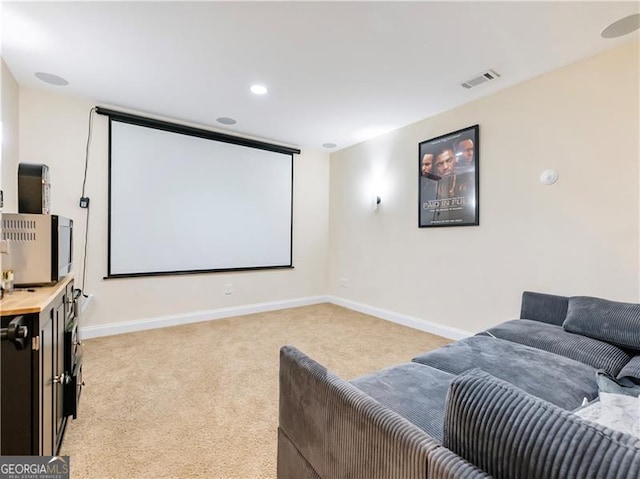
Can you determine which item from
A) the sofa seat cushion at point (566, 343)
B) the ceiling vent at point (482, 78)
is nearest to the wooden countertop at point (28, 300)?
the sofa seat cushion at point (566, 343)

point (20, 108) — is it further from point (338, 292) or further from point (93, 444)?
point (338, 292)

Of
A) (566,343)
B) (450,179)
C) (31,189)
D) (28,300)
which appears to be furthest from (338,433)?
(450,179)

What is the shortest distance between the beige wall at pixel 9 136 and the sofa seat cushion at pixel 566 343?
410cm

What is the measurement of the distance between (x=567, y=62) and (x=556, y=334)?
2.21 metres

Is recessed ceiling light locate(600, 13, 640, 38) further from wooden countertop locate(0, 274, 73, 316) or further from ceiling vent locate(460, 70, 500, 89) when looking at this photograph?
wooden countertop locate(0, 274, 73, 316)

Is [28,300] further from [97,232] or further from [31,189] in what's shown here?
[97,232]

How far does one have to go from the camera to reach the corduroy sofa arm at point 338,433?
0.77 m

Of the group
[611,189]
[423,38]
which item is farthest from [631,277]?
[423,38]

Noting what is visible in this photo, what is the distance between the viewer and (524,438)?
60cm

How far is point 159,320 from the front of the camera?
373cm

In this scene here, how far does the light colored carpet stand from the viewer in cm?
157

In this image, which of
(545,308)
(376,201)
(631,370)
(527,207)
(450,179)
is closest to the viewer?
(631,370)

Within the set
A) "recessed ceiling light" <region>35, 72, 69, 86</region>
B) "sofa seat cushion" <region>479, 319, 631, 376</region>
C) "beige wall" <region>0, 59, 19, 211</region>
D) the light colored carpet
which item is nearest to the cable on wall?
"recessed ceiling light" <region>35, 72, 69, 86</region>

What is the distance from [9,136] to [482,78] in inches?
167
